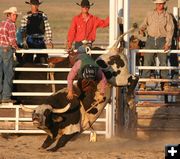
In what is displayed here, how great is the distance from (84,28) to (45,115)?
2778mm

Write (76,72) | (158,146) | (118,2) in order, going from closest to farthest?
(76,72)
(158,146)
(118,2)

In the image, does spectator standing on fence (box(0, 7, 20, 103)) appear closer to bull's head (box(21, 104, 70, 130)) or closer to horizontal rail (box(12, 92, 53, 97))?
horizontal rail (box(12, 92, 53, 97))

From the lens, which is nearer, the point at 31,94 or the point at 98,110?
the point at 98,110

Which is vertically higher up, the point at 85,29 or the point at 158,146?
the point at 85,29

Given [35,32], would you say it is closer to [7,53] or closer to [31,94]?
[7,53]

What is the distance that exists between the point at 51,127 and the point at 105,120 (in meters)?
2.10

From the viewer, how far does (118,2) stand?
1266 cm

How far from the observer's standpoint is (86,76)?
33.5 ft

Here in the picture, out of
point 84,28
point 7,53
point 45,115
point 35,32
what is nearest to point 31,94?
point 7,53

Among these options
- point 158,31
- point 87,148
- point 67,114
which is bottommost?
point 87,148

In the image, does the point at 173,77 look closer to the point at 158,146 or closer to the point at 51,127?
the point at 158,146

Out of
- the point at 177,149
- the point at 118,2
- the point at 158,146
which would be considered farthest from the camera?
the point at 118,2

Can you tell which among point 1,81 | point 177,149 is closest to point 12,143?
point 1,81

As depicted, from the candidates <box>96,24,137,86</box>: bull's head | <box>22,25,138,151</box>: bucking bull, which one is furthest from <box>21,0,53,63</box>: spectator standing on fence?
<box>22,25,138,151</box>: bucking bull
